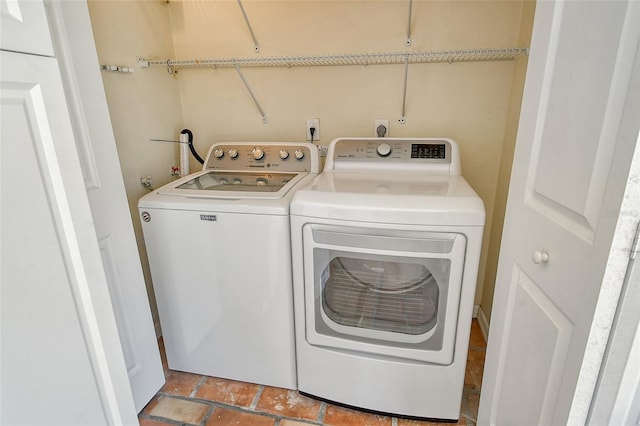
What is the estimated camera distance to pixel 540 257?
78cm

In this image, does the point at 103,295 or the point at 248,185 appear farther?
the point at 248,185

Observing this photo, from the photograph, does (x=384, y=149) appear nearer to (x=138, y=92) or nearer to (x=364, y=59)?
(x=364, y=59)

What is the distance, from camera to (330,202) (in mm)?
1203

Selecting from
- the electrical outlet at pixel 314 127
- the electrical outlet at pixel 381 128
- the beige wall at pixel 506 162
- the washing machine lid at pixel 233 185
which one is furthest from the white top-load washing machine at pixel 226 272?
the beige wall at pixel 506 162

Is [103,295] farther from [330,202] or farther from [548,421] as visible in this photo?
[548,421]

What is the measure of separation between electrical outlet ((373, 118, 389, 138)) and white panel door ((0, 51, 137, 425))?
1.47 meters

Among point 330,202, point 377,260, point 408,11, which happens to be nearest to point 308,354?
point 377,260

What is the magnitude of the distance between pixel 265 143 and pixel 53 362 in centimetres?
136

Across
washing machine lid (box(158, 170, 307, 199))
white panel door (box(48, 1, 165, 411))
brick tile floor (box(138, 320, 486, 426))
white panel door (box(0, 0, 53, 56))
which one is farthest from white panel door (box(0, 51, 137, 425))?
brick tile floor (box(138, 320, 486, 426))

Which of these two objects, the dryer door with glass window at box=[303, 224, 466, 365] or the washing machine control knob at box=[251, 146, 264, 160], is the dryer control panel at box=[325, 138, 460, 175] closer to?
the washing machine control knob at box=[251, 146, 264, 160]

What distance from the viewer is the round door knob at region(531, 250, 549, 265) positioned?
2.51ft

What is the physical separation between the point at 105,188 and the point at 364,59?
1390mm

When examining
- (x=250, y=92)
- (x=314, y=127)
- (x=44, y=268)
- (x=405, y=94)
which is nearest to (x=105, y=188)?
(x=44, y=268)

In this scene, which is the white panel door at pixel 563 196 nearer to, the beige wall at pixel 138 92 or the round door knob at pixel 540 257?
the round door knob at pixel 540 257
